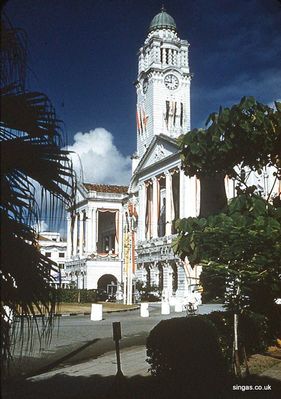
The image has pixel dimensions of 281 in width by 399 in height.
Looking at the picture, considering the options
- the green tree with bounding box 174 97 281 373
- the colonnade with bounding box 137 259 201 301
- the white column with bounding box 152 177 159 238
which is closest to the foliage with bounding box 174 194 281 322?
the green tree with bounding box 174 97 281 373

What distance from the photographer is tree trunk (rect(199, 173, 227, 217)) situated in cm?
1371

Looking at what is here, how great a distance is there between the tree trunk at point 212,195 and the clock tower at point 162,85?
39.6m

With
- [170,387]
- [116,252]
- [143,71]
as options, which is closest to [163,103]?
[143,71]

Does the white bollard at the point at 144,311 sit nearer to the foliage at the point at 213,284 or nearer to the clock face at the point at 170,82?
the foliage at the point at 213,284

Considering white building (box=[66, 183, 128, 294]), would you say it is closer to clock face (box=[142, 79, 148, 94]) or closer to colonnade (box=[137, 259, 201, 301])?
colonnade (box=[137, 259, 201, 301])

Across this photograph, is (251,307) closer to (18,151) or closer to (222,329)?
(222,329)

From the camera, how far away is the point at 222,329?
10.1 metres

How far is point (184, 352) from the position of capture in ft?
24.0

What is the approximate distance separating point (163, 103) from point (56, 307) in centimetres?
5203

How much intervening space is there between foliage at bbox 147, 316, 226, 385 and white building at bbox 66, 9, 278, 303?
3168 cm

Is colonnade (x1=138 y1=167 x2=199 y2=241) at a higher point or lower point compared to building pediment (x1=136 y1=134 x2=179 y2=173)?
lower

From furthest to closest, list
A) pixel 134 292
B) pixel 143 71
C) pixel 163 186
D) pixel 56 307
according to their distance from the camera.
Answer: pixel 143 71 < pixel 163 186 < pixel 134 292 < pixel 56 307

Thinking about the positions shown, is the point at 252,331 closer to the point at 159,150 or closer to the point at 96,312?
the point at 96,312

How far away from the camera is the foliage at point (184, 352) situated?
7.23m
